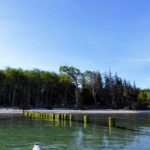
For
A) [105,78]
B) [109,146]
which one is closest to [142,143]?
[109,146]

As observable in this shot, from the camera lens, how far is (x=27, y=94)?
11450cm

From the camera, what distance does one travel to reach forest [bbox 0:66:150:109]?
360 ft

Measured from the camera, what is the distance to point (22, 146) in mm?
22859

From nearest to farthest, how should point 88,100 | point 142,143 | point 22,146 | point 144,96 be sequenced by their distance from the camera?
point 22,146 → point 142,143 → point 88,100 → point 144,96

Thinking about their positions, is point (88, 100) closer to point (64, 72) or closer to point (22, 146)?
point (64, 72)

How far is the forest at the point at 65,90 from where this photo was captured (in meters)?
110

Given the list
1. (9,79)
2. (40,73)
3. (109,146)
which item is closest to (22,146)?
(109,146)

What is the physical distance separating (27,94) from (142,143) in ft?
299

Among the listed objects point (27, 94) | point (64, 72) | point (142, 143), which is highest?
point (64, 72)

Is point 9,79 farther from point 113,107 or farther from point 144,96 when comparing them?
point 144,96

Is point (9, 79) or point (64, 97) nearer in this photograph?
point (9, 79)

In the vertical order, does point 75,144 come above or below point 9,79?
below

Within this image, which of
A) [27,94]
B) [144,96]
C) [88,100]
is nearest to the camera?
[27,94]

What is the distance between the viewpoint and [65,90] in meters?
123
